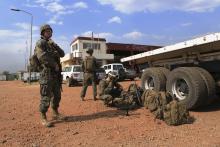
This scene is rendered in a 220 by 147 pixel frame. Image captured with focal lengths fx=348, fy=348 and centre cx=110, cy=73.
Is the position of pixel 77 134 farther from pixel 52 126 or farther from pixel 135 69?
pixel 135 69

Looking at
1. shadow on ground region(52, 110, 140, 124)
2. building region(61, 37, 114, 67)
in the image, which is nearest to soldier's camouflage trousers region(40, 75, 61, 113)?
shadow on ground region(52, 110, 140, 124)

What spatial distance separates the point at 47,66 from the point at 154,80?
134 inches

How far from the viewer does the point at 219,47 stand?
7254 millimetres

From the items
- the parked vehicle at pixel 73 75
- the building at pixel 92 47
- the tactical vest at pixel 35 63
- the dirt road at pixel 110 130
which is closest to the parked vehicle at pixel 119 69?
the parked vehicle at pixel 73 75

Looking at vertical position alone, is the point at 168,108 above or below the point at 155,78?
below

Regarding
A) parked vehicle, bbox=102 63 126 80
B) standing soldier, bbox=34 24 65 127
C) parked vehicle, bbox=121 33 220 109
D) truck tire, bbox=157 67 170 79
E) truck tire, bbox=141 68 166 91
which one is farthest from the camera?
parked vehicle, bbox=102 63 126 80

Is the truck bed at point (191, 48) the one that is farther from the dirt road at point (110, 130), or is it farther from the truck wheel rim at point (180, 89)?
the dirt road at point (110, 130)

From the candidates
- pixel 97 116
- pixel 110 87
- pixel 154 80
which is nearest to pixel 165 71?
pixel 154 80

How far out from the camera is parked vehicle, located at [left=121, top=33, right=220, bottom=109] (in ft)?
24.6

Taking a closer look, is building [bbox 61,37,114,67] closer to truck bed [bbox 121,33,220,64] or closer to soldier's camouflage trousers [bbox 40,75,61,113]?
truck bed [bbox 121,33,220,64]

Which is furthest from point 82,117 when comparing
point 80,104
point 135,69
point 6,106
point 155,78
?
point 135,69

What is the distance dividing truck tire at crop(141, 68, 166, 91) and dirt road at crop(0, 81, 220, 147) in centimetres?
125

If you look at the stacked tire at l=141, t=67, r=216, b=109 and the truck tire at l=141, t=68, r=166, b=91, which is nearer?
the stacked tire at l=141, t=67, r=216, b=109

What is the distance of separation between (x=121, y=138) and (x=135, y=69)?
6.09 m
